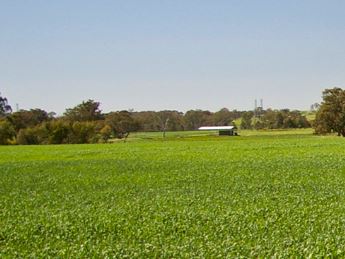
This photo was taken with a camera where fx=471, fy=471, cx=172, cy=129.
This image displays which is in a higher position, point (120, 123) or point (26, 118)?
point (26, 118)

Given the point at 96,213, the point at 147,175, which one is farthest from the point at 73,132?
the point at 96,213

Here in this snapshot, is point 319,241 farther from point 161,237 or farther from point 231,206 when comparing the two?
point 231,206

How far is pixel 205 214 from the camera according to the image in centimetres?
1482

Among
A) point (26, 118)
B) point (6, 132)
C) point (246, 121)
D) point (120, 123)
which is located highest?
point (26, 118)

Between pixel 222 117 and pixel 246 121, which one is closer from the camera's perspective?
pixel 246 121

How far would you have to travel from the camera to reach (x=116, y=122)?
119500 mm

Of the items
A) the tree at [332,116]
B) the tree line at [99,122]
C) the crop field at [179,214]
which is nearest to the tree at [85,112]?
the tree line at [99,122]

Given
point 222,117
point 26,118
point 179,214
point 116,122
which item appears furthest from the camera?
point 222,117

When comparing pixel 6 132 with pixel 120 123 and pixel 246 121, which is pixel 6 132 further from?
pixel 246 121

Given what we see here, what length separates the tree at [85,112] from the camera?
11803cm

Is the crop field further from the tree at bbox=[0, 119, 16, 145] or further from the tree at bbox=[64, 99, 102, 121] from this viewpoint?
the tree at bbox=[64, 99, 102, 121]

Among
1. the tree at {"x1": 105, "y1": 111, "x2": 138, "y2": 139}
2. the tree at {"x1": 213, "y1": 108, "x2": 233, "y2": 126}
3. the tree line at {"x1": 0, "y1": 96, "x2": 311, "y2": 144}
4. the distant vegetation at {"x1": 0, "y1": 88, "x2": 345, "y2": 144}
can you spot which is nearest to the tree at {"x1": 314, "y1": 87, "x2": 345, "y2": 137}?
the distant vegetation at {"x1": 0, "y1": 88, "x2": 345, "y2": 144}

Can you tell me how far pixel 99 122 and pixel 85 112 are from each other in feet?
40.2

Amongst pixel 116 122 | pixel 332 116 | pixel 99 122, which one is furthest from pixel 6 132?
pixel 332 116
